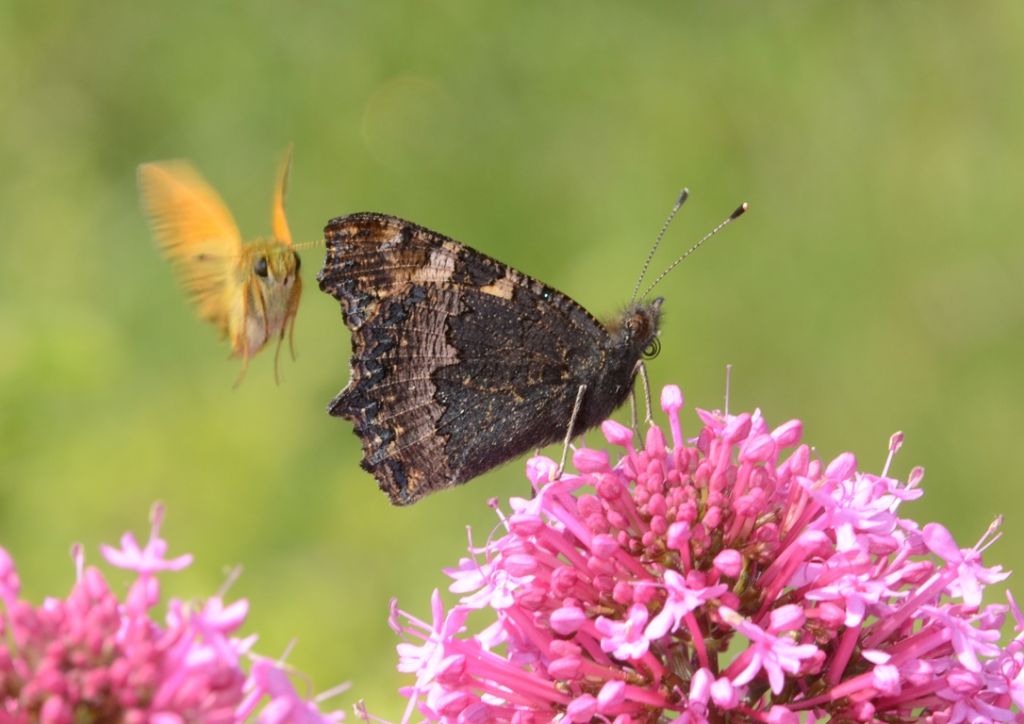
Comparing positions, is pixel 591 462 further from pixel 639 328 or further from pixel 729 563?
pixel 639 328

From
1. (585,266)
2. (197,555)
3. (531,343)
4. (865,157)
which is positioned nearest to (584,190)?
(585,266)

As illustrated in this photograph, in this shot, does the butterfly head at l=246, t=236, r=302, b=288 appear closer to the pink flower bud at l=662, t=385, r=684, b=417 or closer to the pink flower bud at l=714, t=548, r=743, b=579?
the pink flower bud at l=662, t=385, r=684, b=417

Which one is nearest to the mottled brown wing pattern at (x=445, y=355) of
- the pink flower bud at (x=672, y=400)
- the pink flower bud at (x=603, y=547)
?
the pink flower bud at (x=672, y=400)

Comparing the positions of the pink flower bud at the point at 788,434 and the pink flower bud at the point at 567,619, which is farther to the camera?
the pink flower bud at the point at 788,434

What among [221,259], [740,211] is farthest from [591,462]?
[221,259]

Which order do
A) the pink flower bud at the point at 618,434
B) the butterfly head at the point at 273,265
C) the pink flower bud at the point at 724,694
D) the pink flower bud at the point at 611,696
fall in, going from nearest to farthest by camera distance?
the pink flower bud at the point at 724,694
the pink flower bud at the point at 611,696
the pink flower bud at the point at 618,434
the butterfly head at the point at 273,265

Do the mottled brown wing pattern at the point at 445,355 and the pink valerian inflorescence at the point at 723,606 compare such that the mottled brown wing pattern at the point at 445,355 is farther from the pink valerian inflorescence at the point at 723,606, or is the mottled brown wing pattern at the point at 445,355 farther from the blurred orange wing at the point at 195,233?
the blurred orange wing at the point at 195,233
